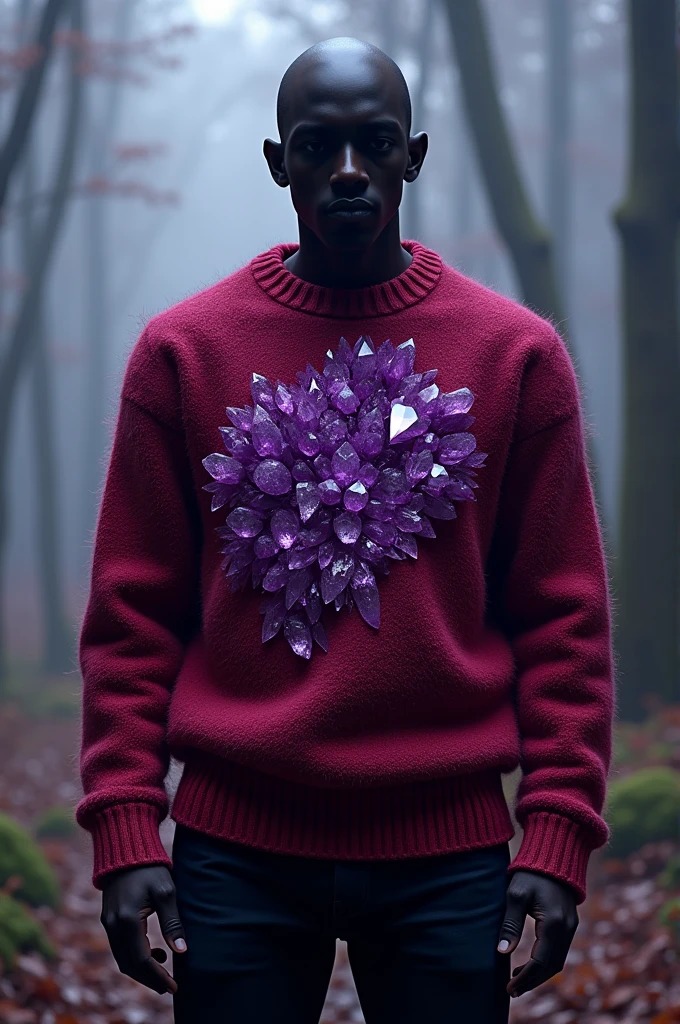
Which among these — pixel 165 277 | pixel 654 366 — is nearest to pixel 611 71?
pixel 654 366

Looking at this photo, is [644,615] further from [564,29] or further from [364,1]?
[364,1]

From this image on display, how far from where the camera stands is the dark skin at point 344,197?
1.87m

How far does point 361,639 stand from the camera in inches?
76.0

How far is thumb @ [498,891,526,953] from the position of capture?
188 centimetres

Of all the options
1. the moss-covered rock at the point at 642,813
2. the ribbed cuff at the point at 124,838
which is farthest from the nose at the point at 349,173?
the moss-covered rock at the point at 642,813

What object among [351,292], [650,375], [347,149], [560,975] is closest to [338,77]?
[347,149]

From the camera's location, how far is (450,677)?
1929mm

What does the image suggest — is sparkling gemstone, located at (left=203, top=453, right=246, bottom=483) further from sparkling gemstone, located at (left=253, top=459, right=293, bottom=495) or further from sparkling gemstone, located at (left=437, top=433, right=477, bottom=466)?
sparkling gemstone, located at (left=437, top=433, right=477, bottom=466)

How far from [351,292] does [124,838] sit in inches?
40.7

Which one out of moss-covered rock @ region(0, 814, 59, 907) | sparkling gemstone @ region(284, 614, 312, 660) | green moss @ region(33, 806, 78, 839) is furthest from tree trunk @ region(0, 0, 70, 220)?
sparkling gemstone @ region(284, 614, 312, 660)

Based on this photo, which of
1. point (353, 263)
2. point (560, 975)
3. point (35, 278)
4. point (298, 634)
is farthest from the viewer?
point (35, 278)

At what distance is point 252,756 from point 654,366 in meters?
5.71

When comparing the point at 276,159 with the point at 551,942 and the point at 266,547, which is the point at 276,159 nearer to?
the point at 266,547

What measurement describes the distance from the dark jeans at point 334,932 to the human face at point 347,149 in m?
1.06
